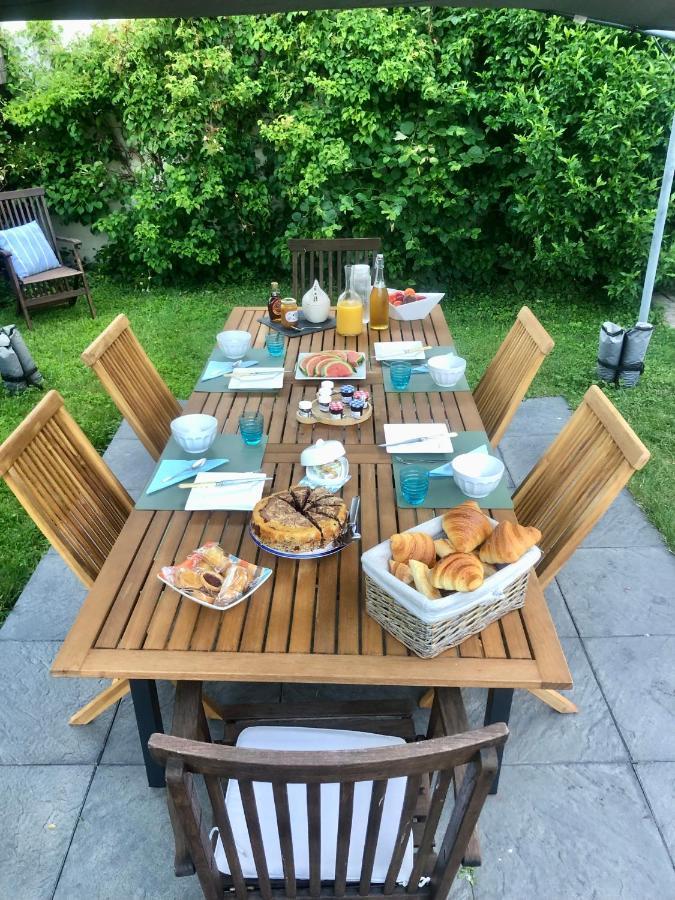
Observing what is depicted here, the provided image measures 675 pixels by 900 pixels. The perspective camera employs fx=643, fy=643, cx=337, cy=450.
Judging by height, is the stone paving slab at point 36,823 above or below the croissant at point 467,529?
below

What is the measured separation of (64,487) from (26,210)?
186 inches

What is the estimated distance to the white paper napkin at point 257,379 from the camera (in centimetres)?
267

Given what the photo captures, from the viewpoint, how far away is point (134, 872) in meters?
1.83

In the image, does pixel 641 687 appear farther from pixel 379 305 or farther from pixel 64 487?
pixel 64 487

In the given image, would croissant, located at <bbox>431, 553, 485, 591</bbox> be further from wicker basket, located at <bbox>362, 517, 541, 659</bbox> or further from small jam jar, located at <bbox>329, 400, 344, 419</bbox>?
small jam jar, located at <bbox>329, 400, 344, 419</bbox>

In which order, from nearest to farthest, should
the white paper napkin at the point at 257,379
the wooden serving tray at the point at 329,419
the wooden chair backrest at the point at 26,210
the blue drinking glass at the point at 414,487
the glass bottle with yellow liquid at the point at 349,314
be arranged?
the blue drinking glass at the point at 414,487 → the wooden serving tray at the point at 329,419 → the white paper napkin at the point at 257,379 → the glass bottle with yellow liquid at the point at 349,314 → the wooden chair backrest at the point at 26,210

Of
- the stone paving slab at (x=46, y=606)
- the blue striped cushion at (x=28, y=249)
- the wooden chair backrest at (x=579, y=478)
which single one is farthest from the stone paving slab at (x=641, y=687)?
the blue striped cushion at (x=28, y=249)

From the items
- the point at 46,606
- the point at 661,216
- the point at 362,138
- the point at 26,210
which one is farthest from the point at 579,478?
the point at 26,210

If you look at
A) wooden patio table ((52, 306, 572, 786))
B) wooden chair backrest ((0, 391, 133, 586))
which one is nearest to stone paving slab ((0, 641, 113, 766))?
wooden patio table ((52, 306, 572, 786))

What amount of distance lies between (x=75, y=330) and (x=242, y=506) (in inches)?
163

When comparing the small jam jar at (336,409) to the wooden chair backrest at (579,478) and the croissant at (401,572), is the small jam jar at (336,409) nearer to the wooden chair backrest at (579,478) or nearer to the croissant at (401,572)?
the wooden chair backrest at (579,478)

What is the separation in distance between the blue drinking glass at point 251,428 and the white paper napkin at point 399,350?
85 centimetres

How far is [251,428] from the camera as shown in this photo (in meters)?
2.23

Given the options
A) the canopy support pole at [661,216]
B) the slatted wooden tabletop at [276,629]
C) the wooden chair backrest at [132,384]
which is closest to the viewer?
the slatted wooden tabletop at [276,629]
